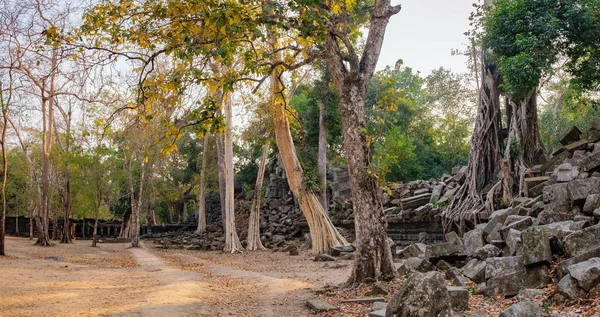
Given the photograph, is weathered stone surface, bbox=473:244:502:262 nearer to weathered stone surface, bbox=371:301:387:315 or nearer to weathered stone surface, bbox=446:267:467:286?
weathered stone surface, bbox=446:267:467:286

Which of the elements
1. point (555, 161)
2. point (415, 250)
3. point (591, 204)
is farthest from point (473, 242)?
point (555, 161)

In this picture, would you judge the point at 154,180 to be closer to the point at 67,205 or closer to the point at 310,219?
the point at 67,205

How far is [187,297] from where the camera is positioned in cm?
605

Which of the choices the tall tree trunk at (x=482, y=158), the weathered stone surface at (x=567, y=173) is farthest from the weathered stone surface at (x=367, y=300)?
the tall tree trunk at (x=482, y=158)

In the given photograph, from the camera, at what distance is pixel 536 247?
518 centimetres

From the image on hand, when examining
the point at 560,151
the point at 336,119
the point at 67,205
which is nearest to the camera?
the point at 560,151

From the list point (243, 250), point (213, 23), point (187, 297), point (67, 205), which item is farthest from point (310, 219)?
point (67, 205)

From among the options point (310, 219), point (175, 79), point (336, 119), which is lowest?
→ point (310, 219)

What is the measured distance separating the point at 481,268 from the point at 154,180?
82.8 ft

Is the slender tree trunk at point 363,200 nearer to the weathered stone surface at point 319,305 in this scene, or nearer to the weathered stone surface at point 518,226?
the weathered stone surface at point 319,305

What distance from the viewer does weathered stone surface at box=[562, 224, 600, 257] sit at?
508 centimetres

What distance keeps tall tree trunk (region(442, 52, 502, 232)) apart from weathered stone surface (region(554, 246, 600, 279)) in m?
6.69

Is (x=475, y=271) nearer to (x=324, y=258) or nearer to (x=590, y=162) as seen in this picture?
(x=590, y=162)

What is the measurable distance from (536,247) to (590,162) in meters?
4.47
